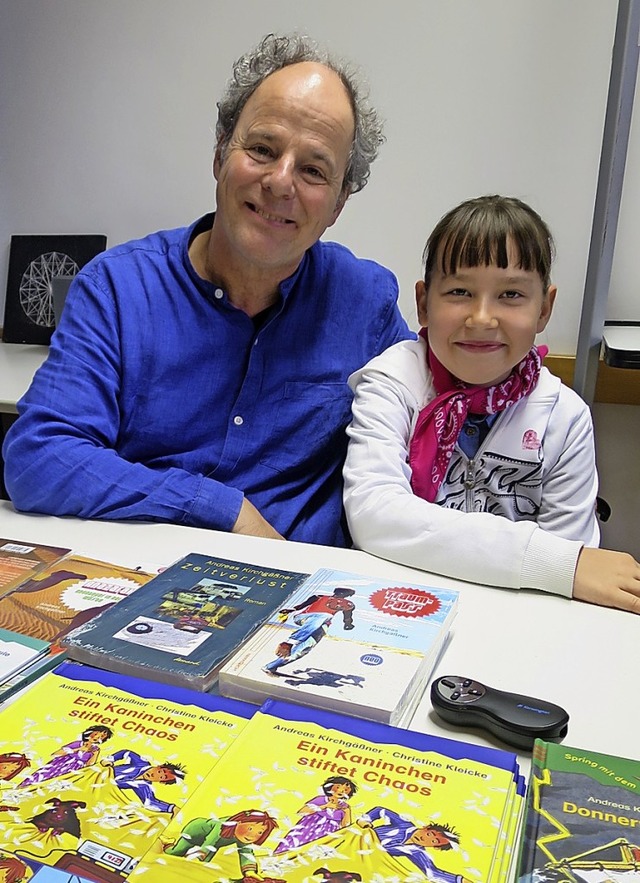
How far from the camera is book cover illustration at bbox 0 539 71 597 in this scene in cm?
81

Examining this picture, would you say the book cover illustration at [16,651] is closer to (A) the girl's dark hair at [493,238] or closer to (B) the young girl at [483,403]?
(B) the young girl at [483,403]

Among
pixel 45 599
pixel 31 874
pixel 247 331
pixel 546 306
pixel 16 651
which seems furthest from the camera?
pixel 247 331

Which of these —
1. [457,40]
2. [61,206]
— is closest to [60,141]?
[61,206]

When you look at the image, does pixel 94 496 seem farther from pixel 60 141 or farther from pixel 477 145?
pixel 60 141

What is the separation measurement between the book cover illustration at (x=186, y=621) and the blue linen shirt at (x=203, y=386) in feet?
0.92

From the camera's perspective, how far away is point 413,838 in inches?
17.9

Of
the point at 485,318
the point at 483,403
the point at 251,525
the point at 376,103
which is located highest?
the point at 376,103

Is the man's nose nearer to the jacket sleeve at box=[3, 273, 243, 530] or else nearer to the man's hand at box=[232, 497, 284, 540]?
the jacket sleeve at box=[3, 273, 243, 530]

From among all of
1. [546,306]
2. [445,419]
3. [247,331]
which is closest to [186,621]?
[445,419]

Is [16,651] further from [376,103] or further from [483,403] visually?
[376,103]

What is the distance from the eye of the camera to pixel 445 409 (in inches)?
45.9

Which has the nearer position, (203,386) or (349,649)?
(349,649)

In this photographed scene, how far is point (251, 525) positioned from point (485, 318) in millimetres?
494

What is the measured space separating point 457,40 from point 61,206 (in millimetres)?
1375
